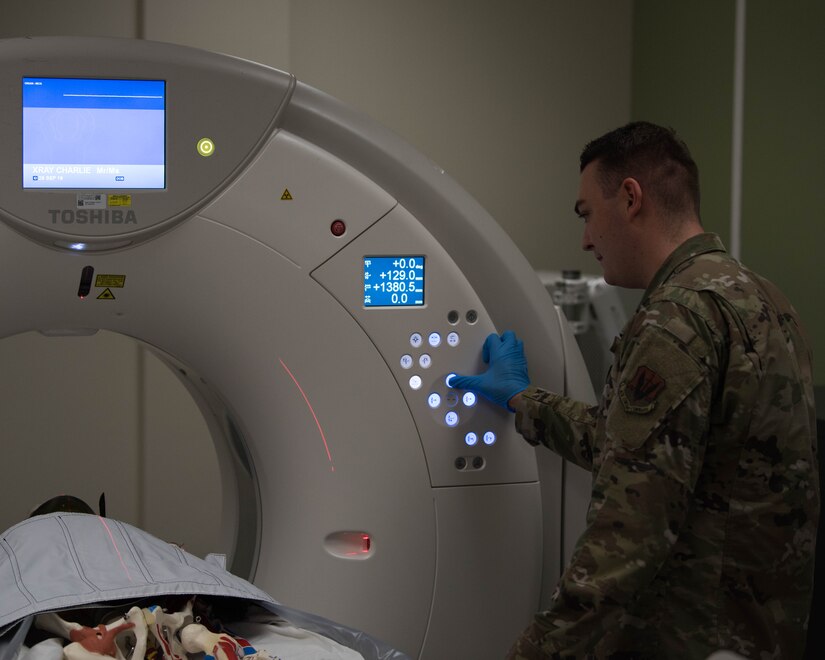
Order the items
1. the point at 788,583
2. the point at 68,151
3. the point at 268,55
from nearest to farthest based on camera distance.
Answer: the point at 788,583, the point at 68,151, the point at 268,55

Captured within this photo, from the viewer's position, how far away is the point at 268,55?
304 cm

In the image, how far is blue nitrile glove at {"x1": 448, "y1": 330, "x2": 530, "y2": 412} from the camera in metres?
1.72

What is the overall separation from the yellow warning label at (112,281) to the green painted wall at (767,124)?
1.83 m

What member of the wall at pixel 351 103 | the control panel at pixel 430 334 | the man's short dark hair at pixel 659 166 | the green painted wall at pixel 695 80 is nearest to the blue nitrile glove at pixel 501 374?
the control panel at pixel 430 334

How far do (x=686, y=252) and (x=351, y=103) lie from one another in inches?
87.3

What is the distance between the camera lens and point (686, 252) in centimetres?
146

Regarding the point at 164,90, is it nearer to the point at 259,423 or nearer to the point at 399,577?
the point at 259,423

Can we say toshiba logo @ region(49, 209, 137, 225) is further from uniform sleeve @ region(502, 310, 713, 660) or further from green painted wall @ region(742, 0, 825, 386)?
green painted wall @ region(742, 0, 825, 386)

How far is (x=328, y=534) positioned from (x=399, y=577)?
0.50 ft

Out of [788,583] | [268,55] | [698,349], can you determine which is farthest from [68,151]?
[268,55]

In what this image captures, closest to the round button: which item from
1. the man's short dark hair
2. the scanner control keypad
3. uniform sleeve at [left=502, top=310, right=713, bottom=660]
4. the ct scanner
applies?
the ct scanner

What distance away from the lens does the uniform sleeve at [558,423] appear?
A: 1.65 meters

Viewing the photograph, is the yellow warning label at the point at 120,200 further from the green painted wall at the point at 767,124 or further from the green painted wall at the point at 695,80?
the green painted wall at the point at 695,80

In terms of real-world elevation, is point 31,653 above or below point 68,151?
below
